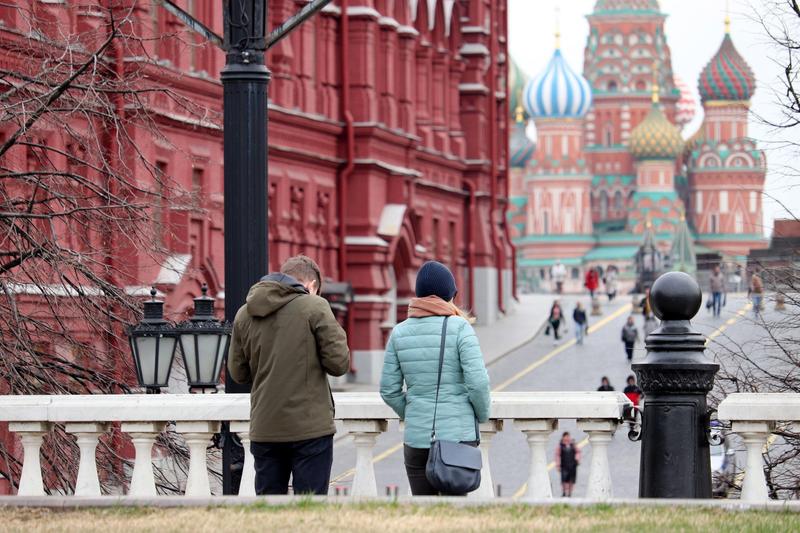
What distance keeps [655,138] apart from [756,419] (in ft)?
466

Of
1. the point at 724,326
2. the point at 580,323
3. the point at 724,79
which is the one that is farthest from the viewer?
the point at 724,79

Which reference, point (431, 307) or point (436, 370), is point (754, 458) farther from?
point (431, 307)

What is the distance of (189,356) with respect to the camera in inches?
583

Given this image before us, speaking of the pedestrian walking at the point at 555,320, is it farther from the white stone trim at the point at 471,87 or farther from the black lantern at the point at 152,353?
the black lantern at the point at 152,353

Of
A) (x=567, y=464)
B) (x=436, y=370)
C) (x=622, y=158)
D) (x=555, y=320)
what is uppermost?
(x=622, y=158)

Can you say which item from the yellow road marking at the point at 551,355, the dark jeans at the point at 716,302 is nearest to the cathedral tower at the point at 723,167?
the yellow road marking at the point at 551,355

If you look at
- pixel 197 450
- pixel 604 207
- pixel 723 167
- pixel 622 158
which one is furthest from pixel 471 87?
pixel 622 158

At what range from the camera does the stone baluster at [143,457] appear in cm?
1286

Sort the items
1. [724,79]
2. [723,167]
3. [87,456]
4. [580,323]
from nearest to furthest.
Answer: [87,456] < [580,323] < [723,167] < [724,79]

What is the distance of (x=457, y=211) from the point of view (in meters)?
63.3

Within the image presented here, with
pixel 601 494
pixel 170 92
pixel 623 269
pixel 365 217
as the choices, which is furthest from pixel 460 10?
pixel 623 269

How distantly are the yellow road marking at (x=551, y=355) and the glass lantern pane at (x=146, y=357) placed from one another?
35.0 meters

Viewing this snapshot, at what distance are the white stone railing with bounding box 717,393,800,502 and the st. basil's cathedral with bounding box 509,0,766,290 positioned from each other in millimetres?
136039

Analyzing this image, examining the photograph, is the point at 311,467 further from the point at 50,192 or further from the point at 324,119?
the point at 324,119
